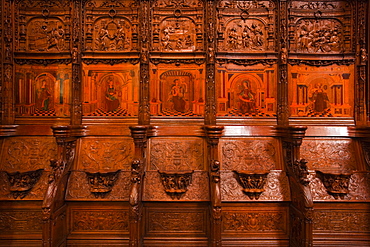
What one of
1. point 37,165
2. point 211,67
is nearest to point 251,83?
point 211,67

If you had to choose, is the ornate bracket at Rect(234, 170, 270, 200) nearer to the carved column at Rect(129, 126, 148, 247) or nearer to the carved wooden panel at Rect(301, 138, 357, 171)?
the carved wooden panel at Rect(301, 138, 357, 171)

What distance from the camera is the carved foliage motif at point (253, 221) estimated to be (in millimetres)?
4184

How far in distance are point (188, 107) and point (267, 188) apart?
2.07m

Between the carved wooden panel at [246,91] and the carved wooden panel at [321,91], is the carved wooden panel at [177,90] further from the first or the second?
the carved wooden panel at [321,91]

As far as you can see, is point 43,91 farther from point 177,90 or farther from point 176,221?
point 176,221

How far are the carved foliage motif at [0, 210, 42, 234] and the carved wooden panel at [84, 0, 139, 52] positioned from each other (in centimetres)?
317

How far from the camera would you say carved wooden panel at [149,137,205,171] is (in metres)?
4.48

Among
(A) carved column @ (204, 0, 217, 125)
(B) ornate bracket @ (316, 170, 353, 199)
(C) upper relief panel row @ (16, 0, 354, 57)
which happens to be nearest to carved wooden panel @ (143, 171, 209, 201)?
(A) carved column @ (204, 0, 217, 125)

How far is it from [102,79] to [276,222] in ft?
13.6

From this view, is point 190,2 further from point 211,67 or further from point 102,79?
point 102,79

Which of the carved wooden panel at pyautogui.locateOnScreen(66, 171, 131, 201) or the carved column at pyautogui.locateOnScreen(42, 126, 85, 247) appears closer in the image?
the carved column at pyautogui.locateOnScreen(42, 126, 85, 247)

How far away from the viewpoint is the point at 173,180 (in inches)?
161

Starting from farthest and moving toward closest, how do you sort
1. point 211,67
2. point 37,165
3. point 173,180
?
1. point 211,67
2. point 37,165
3. point 173,180

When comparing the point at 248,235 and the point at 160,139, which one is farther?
the point at 160,139
